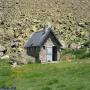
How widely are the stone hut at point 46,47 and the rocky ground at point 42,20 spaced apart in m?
6.30

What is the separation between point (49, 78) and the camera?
49.8 metres

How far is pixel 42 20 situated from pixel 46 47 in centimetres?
3911

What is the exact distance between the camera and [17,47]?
92938 millimetres

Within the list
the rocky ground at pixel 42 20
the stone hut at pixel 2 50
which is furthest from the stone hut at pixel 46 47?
the stone hut at pixel 2 50

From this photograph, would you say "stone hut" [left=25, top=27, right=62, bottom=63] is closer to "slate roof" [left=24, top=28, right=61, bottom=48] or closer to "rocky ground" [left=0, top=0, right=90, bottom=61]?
"slate roof" [left=24, top=28, right=61, bottom=48]

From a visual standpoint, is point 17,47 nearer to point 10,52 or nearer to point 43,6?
point 10,52

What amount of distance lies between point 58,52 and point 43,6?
169ft

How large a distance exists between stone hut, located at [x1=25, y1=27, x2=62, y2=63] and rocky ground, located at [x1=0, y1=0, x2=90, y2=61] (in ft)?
20.7

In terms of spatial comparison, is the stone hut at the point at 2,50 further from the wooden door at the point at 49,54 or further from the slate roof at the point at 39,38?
the wooden door at the point at 49,54

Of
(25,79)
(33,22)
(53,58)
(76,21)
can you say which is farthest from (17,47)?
(25,79)

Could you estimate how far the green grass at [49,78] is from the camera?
43812mm

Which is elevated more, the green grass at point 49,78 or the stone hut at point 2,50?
the green grass at point 49,78

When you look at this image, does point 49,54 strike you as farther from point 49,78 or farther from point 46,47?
point 49,78

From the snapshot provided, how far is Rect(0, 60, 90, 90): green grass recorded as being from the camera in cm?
4381
